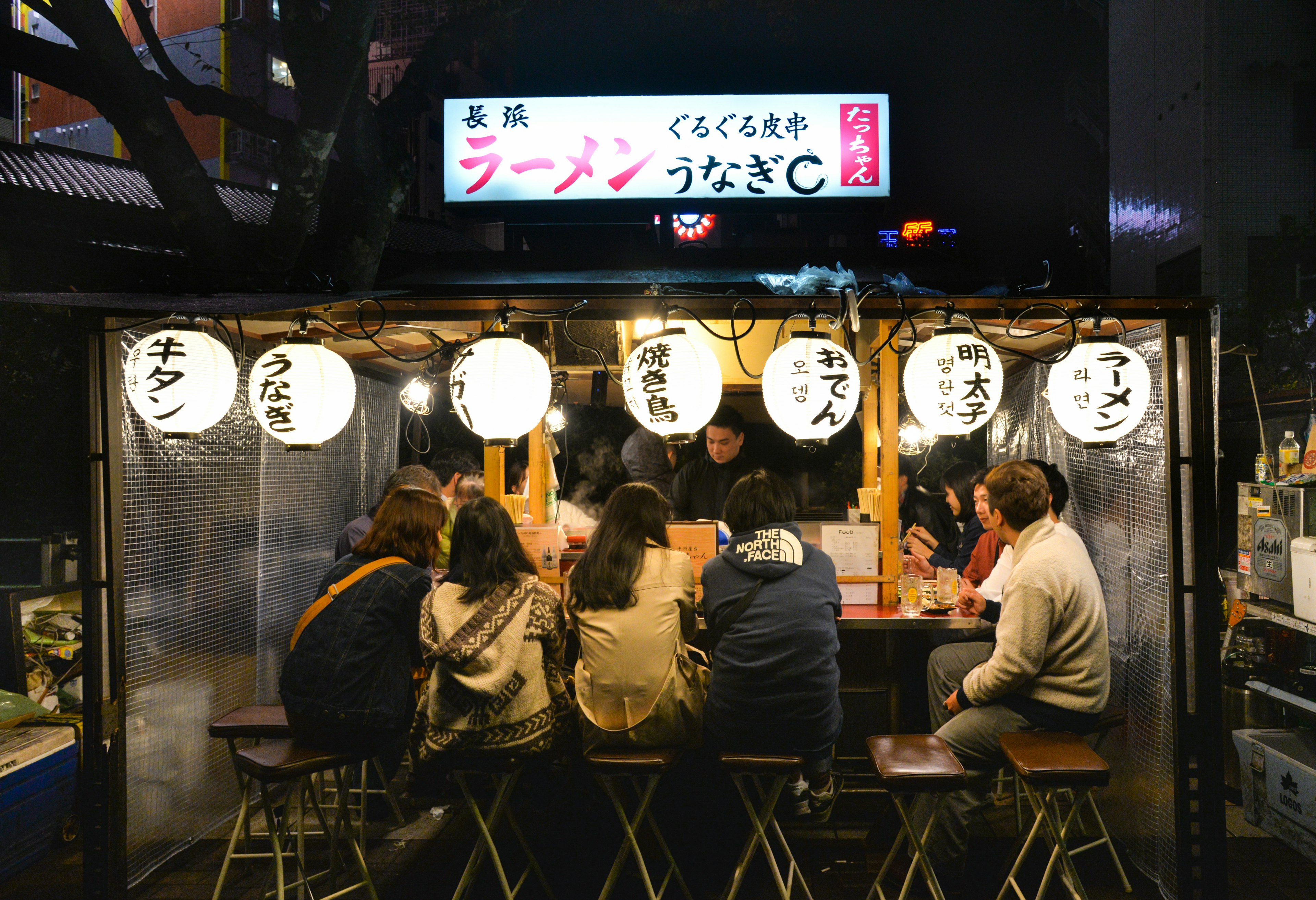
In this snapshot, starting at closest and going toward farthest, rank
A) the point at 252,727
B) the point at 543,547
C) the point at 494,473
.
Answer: the point at 252,727
the point at 543,547
the point at 494,473

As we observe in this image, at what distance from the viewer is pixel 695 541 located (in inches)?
233

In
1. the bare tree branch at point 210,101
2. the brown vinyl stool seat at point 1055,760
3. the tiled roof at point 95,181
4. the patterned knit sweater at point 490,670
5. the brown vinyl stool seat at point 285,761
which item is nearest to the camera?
the brown vinyl stool seat at point 1055,760

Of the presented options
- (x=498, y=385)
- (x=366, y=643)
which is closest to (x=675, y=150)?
(x=498, y=385)

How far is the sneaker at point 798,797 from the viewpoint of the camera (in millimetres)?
5121

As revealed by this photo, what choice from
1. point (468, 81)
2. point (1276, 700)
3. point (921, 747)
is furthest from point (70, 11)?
point (468, 81)

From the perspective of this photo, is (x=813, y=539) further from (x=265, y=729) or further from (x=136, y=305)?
(x=136, y=305)

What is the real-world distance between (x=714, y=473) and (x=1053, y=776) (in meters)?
4.23

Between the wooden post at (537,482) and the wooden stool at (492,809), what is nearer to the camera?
the wooden stool at (492,809)

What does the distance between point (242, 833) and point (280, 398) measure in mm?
2999

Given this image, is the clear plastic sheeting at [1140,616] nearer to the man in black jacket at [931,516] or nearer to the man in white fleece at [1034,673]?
the man in white fleece at [1034,673]

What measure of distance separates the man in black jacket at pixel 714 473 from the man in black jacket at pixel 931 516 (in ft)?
6.91

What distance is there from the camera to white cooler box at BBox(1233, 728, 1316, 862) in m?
4.87

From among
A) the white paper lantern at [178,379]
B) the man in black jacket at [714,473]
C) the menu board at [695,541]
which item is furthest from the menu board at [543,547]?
the white paper lantern at [178,379]

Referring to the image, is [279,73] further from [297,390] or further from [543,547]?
[543,547]
